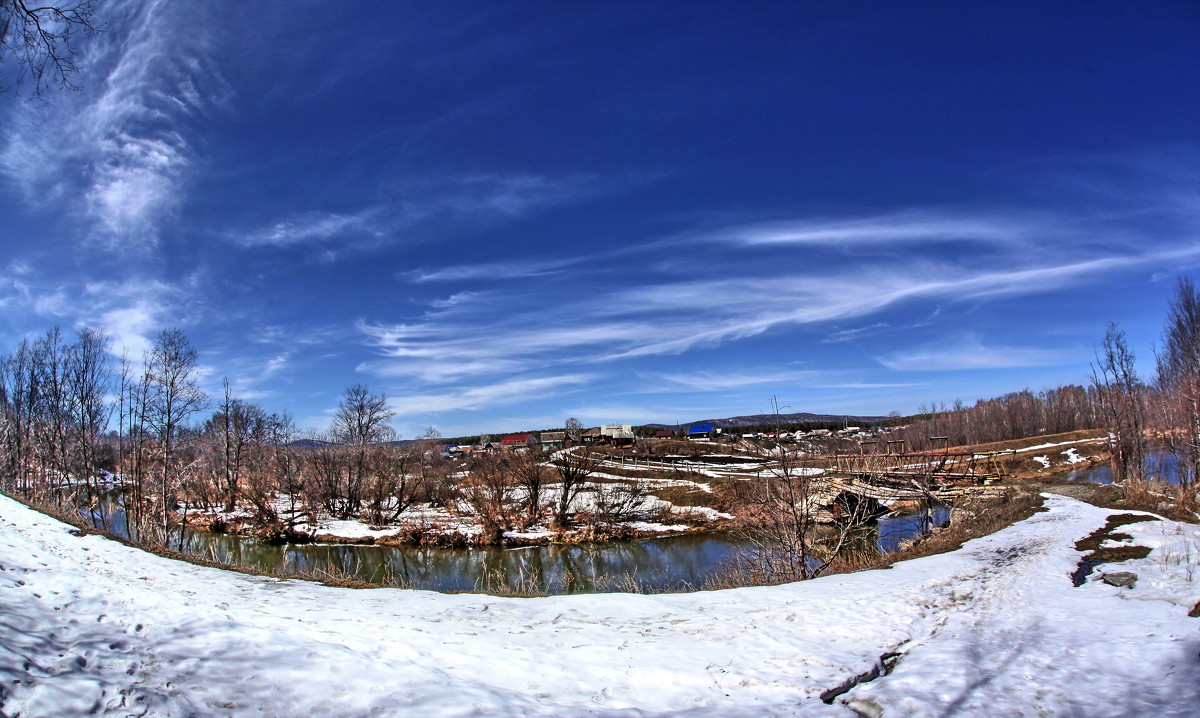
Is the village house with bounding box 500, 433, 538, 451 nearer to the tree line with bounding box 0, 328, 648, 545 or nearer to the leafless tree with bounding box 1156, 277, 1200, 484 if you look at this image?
the tree line with bounding box 0, 328, 648, 545

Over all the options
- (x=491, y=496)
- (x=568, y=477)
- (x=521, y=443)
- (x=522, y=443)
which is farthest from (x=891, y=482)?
(x=521, y=443)

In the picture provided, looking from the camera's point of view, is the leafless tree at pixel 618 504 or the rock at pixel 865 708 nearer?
the rock at pixel 865 708

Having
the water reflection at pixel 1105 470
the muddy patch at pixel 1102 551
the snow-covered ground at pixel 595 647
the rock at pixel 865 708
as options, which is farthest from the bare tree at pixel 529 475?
the water reflection at pixel 1105 470

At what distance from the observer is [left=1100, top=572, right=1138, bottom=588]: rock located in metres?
8.51

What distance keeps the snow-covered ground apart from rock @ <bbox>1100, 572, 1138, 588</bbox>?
14 centimetres

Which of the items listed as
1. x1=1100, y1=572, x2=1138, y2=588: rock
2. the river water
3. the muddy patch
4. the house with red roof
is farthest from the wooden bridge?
the house with red roof

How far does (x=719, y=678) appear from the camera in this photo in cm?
568

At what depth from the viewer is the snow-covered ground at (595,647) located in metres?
4.36

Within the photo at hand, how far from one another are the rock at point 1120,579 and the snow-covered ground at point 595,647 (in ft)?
0.46

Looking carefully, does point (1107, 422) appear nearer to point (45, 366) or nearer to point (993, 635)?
point (993, 635)

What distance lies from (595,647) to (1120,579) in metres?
8.61

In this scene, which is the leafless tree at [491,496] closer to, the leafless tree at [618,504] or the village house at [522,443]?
the village house at [522,443]

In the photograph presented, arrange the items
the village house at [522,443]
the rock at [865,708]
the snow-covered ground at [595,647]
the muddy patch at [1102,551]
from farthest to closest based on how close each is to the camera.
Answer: the village house at [522,443], the muddy patch at [1102,551], the rock at [865,708], the snow-covered ground at [595,647]

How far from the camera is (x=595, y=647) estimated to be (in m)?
6.62
